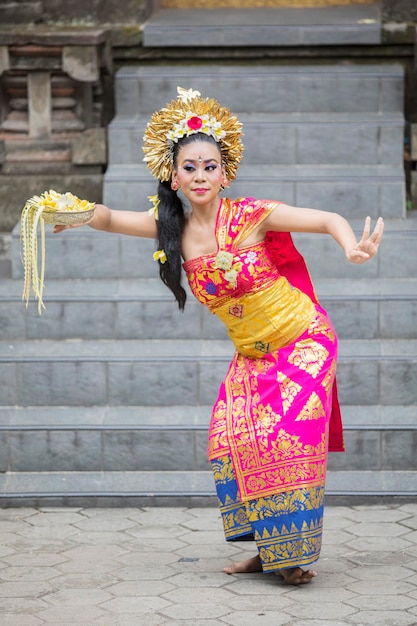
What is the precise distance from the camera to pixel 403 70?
8.12 meters

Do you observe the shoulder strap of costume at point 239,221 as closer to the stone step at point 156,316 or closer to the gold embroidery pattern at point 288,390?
the gold embroidery pattern at point 288,390

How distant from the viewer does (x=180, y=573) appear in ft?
Result: 17.0

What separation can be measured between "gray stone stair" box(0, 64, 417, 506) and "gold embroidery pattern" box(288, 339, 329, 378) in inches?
50.4

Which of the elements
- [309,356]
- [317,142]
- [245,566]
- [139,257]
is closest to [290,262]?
[309,356]

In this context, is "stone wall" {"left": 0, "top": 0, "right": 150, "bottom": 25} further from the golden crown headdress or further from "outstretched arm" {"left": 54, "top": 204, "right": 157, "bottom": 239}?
"outstretched arm" {"left": 54, "top": 204, "right": 157, "bottom": 239}

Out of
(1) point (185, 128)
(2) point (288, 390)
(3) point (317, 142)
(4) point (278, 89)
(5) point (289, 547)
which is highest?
(4) point (278, 89)

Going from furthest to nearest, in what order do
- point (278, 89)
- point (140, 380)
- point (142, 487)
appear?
point (278, 89)
point (140, 380)
point (142, 487)

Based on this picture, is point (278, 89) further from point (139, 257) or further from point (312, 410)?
point (312, 410)

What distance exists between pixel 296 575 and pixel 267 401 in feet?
2.27

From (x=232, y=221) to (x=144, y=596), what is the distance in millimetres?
1508

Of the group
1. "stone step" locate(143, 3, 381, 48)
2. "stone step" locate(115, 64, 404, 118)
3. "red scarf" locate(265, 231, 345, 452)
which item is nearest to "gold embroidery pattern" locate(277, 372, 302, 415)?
"red scarf" locate(265, 231, 345, 452)

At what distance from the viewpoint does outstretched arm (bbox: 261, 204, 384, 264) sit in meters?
4.57

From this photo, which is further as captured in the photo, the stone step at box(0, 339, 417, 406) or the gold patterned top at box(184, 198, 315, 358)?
the stone step at box(0, 339, 417, 406)

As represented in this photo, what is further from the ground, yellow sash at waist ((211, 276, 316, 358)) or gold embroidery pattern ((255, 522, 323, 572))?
yellow sash at waist ((211, 276, 316, 358))
